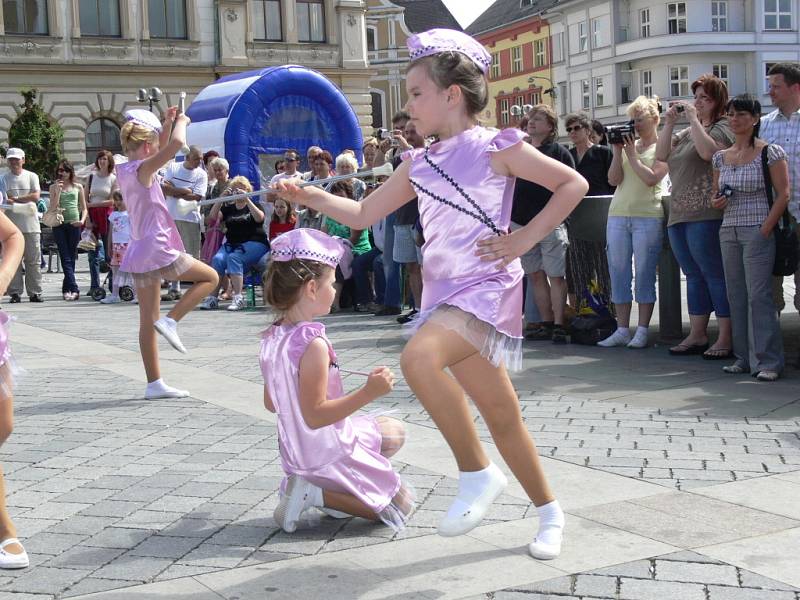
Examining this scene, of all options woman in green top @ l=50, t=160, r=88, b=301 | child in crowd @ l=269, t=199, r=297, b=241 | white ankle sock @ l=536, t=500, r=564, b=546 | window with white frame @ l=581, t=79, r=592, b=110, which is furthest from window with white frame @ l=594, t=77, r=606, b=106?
white ankle sock @ l=536, t=500, r=564, b=546

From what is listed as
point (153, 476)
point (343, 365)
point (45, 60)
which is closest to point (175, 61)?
point (45, 60)

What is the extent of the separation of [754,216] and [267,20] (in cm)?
3986

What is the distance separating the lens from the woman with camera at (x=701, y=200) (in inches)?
344

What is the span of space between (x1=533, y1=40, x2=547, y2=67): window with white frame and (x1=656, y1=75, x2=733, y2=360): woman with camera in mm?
74661

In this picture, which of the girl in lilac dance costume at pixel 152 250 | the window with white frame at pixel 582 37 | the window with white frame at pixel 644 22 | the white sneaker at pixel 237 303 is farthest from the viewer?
the window with white frame at pixel 582 37

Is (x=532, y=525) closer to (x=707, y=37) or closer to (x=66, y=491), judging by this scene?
(x=66, y=491)

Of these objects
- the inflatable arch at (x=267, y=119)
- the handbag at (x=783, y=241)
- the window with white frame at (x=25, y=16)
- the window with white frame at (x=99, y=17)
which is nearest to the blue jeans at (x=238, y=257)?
the handbag at (x=783, y=241)

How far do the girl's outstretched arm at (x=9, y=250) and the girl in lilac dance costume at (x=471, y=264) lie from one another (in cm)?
97

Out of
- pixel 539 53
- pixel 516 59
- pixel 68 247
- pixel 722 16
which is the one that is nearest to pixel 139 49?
pixel 68 247

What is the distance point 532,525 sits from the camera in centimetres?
457

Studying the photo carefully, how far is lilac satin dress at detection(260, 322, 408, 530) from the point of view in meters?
4.58

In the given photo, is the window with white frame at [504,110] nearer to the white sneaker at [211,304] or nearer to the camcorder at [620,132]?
the white sneaker at [211,304]

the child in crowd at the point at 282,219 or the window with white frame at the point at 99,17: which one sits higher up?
the window with white frame at the point at 99,17

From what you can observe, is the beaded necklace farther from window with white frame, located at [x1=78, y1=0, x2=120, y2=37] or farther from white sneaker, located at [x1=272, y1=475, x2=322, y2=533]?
window with white frame, located at [x1=78, y1=0, x2=120, y2=37]
